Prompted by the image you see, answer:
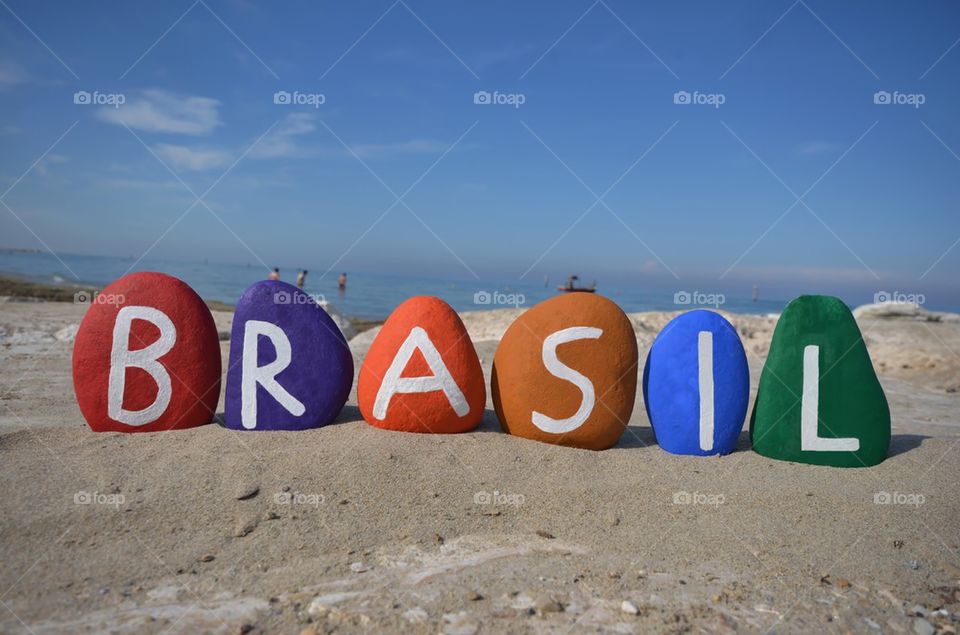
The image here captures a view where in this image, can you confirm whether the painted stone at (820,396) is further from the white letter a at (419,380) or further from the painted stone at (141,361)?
the painted stone at (141,361)

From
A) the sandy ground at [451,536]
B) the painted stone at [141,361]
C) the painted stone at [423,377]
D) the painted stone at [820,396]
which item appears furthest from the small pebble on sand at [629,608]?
the painted stone at [141,361]

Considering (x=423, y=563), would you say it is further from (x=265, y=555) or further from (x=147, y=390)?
(x=147, y=390)

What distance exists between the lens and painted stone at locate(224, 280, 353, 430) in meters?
5.01

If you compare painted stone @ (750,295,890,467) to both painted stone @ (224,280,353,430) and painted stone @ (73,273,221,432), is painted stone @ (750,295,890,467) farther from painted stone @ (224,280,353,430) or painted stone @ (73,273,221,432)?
painted stone @ (73,273,221,432)

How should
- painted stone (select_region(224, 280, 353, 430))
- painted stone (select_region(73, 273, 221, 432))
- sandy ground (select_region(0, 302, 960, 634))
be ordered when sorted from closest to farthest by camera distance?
sandy ground (select_region(0, 302, 960, 634)), painted stone (select_region(73, 273, 221, 432)), painted stone (select_region(224, 280, 353, 430))

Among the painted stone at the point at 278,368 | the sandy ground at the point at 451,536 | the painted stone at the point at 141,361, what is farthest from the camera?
the painted stone at the point at 278,368

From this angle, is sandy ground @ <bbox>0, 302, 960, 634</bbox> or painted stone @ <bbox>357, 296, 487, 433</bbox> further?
painted stone @ <bbox>357, 296, 487, 433</bbox>

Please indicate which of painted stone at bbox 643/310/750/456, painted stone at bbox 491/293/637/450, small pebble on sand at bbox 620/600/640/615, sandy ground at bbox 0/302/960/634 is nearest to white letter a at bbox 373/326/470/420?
sandy ground at bbox 0/302/960/634

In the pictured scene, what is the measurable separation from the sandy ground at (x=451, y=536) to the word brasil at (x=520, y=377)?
222 mm

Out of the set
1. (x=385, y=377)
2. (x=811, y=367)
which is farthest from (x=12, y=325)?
(x=811, y=367)

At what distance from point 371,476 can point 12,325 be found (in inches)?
407

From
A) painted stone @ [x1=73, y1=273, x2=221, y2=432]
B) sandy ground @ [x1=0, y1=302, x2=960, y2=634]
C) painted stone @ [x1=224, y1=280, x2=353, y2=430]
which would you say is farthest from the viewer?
painted stone @ [x1=224, y1=280, x2=353, y2=430]

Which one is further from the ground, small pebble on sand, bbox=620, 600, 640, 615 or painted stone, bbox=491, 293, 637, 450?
painted stone, bbox=491, 293, 637, 450

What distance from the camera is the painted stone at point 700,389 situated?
4.93 meters
